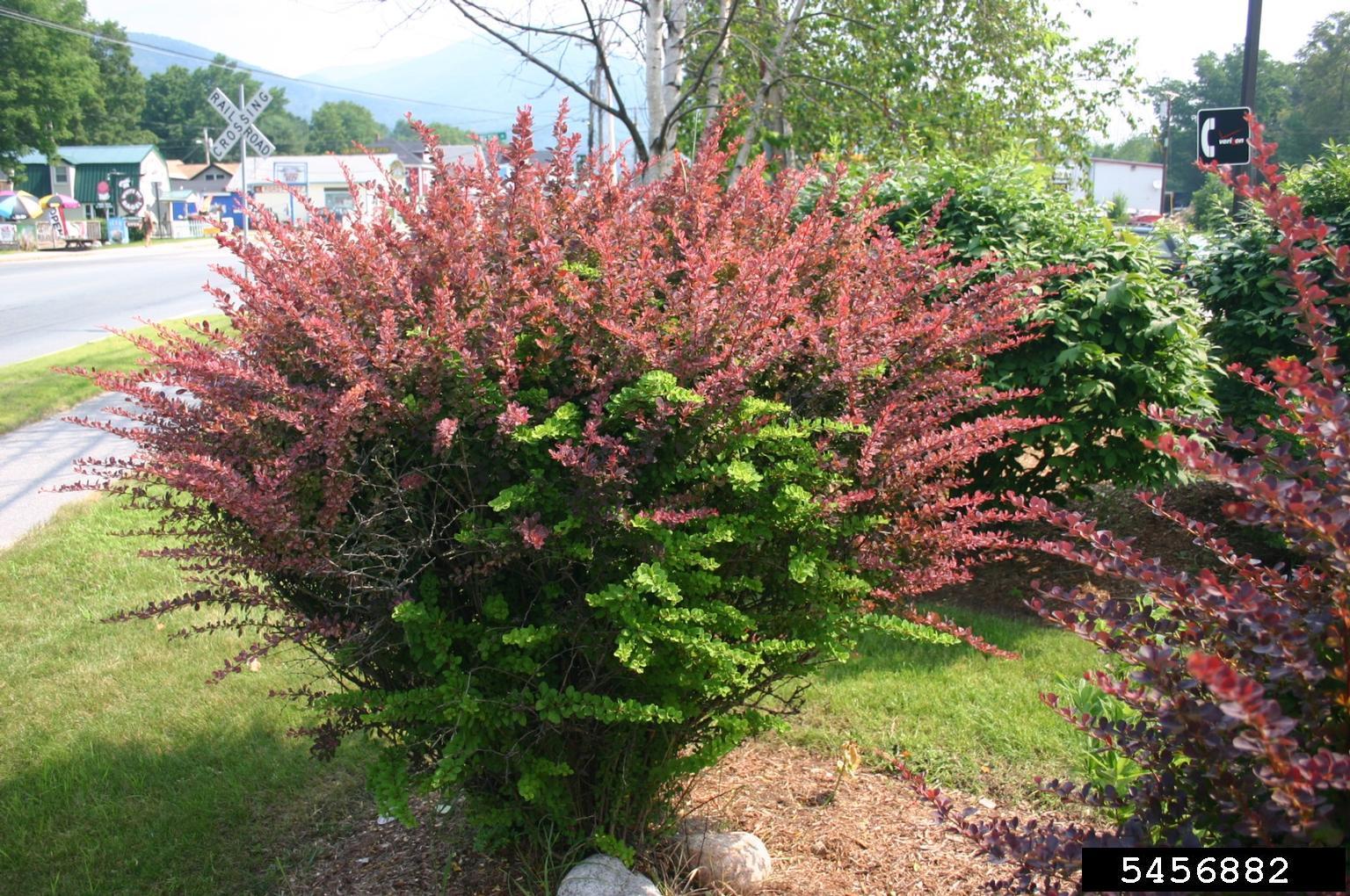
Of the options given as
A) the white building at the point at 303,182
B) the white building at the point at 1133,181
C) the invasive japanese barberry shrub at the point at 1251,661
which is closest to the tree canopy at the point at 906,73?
the white building at the point at 303,182

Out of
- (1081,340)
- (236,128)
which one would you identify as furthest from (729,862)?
(236,128)

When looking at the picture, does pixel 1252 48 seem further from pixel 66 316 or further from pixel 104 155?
pixel 104 155

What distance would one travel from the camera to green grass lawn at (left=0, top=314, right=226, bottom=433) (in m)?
10.2

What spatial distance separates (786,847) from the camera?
344 cm

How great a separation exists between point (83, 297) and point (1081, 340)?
21.4 meters

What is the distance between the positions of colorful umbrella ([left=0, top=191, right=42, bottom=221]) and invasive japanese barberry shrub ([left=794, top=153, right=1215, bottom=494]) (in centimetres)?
4825

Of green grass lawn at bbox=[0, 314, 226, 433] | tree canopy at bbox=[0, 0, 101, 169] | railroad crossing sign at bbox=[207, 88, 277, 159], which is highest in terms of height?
tree canopy at bbox=[0, 0, 101, 169]

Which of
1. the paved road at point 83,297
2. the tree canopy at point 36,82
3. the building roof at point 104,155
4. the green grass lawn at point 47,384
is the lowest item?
the green grass lawn at point 47,384

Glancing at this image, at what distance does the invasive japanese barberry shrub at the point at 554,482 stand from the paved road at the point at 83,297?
27.0 ft

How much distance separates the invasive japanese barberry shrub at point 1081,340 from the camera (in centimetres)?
548

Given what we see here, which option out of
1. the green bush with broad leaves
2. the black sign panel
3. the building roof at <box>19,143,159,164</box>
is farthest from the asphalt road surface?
the building roof at <box>19,143,159,164</box>

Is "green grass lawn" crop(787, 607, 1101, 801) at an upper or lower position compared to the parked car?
lower

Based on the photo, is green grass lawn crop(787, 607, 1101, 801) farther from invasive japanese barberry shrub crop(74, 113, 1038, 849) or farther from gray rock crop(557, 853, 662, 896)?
gray rock crop(557, 853, 662, 896)

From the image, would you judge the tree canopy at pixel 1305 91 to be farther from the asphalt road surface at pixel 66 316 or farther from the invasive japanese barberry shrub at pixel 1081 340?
the invasive japanese barberry shrub at pixel 1081 340
